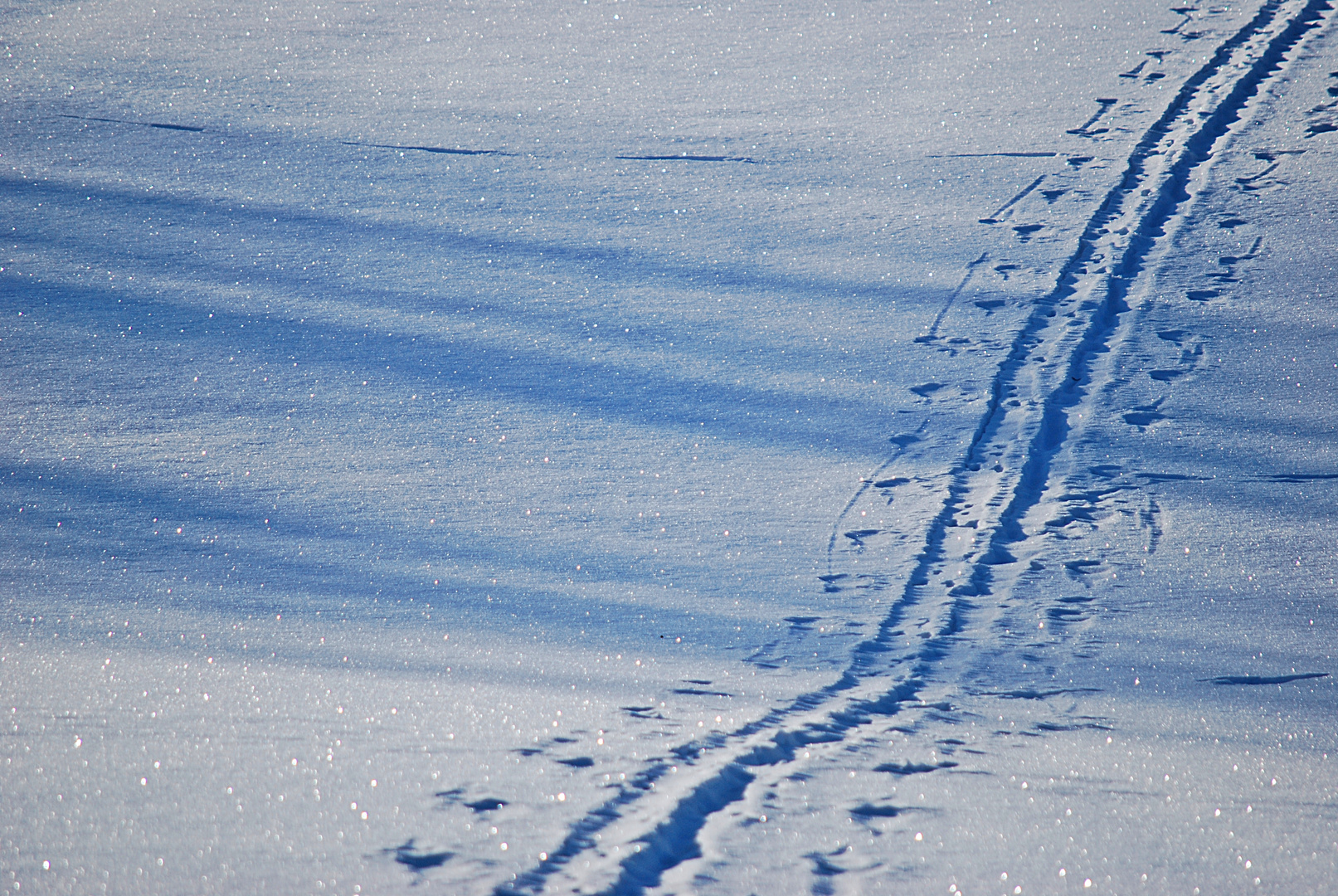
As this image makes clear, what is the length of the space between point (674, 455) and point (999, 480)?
3.01ft

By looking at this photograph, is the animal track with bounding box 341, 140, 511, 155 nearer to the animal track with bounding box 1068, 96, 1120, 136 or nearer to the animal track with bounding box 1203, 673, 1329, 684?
the animal track with bounding box 1068, 96, 1120, 136

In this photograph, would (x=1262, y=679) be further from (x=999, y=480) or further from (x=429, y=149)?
(x=429, y=149)

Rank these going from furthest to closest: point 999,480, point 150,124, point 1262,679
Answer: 1. point 150,124
2. point 999,480
3. point 1262,679

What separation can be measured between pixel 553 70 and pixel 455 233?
5.46ft

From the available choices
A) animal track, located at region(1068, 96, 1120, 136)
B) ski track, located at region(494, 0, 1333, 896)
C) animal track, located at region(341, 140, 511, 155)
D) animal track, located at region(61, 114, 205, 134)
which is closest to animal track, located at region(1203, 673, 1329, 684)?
ski track, located at region(494, 0, 1333, 896)

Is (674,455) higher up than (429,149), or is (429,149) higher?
(429,149)

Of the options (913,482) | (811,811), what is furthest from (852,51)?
(811,811)

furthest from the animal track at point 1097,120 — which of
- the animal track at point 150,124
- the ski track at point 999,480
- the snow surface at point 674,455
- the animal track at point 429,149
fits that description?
the animal track at point 150,124

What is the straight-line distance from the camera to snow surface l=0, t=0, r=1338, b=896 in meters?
1.81

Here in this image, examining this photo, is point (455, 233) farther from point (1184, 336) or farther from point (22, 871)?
point (22, 871)

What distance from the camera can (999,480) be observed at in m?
3.02

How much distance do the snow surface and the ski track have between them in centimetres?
1

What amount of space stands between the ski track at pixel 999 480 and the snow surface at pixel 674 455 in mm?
14

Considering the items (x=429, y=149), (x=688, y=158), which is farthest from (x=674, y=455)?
(x=429, y=149)
